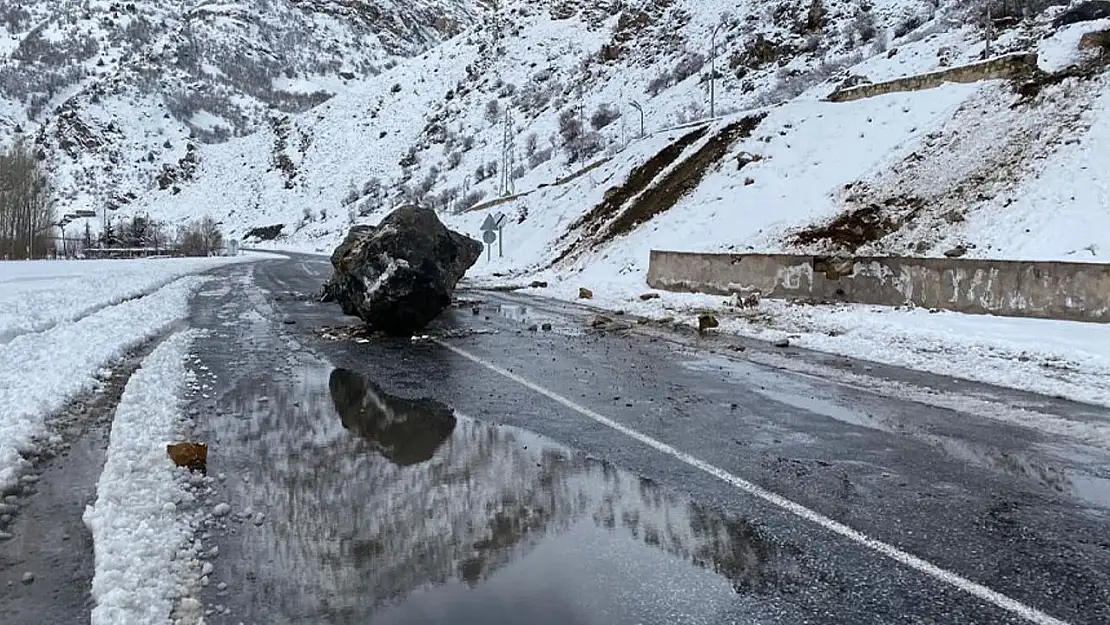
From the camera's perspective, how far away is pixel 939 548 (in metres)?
4.53

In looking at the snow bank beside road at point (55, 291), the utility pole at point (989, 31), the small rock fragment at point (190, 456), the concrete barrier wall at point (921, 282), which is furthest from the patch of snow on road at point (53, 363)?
the utility pole at point (989, 31)

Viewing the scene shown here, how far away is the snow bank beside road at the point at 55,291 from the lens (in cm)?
1523

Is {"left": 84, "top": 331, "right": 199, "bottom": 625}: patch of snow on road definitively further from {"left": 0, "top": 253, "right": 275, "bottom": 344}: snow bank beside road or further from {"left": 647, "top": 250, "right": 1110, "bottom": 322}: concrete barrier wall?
{"left": 647, "top": 250, "right": 1110, "bottom": 322}: concrete barrier wall

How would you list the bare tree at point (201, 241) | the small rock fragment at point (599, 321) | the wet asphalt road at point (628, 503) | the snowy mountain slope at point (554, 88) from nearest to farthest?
the wet asphalt road at point (628, 503) → the small rock fragment at point (599, 321) → the snowy mountain slope at point (554, 88) → the bare tree at point (201, 241)

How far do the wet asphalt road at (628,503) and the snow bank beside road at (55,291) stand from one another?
24.6ft

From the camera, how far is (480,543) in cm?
465

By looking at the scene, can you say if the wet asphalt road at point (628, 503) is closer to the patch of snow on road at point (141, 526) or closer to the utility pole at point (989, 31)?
the patch of snow on road at point (141, 526)

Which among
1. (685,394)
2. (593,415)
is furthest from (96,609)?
(685,394)

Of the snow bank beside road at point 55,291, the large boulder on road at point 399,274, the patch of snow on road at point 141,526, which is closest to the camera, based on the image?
the patch of snow on road at point 141,526

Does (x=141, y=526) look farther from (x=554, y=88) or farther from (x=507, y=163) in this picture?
(x=554, y=88)

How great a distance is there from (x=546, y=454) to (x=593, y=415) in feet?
4.84

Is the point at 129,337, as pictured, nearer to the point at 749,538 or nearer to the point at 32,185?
the point at 749,538

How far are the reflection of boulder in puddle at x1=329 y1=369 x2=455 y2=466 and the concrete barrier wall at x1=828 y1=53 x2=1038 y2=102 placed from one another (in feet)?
77.0

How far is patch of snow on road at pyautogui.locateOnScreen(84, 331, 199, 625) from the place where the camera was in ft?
12.4
